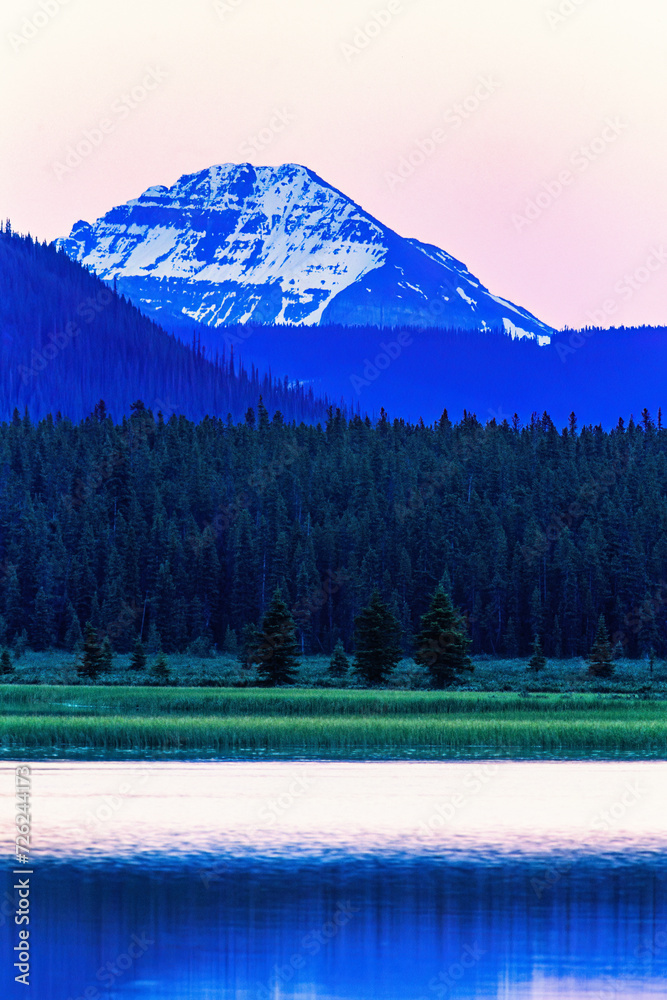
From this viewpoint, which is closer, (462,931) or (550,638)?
(462,931)

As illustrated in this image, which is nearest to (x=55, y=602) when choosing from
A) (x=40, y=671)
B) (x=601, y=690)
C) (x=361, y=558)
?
(x=361, y=558)

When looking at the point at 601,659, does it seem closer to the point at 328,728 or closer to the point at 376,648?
the point at 376,648

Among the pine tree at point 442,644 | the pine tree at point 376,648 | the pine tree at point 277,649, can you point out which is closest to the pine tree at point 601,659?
the pine tree at point 442,644

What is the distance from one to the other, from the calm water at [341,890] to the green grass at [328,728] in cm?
884

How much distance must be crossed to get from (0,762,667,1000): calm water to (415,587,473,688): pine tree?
35778mm

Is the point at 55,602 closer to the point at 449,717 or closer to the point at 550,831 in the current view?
the point at 449,717

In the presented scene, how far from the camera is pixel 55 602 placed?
133m

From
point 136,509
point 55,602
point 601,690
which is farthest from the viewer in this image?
point 136,509

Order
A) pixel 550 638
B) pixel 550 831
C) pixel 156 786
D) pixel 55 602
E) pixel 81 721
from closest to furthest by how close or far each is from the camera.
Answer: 1. pixel 550 831
2. pixel 156 786
3. pixel 81 721
4. pixel 550 638
5. pixel 55 602

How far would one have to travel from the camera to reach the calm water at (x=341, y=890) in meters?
23.2

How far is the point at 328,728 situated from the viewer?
5403 cm

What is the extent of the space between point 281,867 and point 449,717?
99.4ft

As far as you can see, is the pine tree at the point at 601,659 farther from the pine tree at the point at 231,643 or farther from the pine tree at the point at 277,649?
the pine tree at the point at 231,643

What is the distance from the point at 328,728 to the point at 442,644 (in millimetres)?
25828
